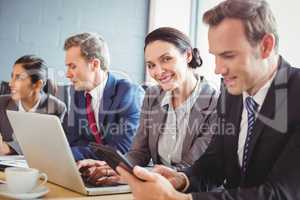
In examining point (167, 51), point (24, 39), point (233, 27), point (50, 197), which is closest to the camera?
point (50, 197)

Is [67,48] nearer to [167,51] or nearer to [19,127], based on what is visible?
[167,51]

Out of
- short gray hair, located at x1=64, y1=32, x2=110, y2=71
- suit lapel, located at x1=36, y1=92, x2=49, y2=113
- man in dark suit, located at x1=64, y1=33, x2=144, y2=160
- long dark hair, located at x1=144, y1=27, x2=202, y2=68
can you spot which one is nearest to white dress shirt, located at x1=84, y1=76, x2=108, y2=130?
man in dark suit, located at x1=64, y1=33, x2=144, y2=160

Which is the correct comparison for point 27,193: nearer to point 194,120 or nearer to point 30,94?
point 194,120

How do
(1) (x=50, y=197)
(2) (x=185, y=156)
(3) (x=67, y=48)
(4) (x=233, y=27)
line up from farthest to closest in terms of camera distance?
(3) (x=67, y=48) < (2) (x=185, y=156) < (4) (x=233, y=27) < (1) (x=50, y=197)

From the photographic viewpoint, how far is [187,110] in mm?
1819

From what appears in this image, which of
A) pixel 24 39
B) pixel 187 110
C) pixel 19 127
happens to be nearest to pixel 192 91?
pixel 187 110

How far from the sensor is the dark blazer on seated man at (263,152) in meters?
1.11

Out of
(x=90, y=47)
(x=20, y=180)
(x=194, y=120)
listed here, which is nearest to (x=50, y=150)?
(x=20, y=180)

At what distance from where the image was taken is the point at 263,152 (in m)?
1.25

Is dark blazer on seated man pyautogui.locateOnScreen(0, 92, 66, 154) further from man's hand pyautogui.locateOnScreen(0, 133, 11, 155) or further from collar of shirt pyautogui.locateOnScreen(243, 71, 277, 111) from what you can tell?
collar of shirt pyautogui.locateOnScreen(243, 71, 277, 111)

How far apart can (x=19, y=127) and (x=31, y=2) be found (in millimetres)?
1803

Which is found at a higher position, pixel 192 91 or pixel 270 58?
pixel 270 58

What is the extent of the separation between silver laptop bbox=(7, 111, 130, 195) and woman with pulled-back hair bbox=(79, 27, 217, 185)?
0.53 m

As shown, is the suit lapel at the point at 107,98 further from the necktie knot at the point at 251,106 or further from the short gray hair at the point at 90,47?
the necktie knot at the point at 251,106
